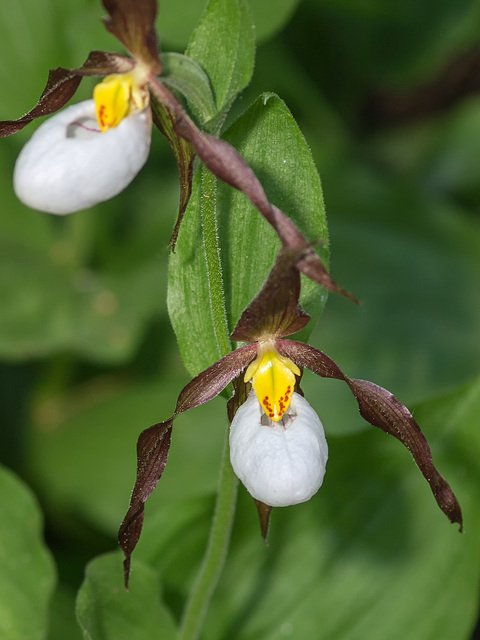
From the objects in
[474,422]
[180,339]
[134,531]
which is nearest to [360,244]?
[474,422]

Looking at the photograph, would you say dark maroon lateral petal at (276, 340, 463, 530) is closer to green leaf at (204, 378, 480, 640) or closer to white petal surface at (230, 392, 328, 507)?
white petal surface at (230, 392, 328, 507)

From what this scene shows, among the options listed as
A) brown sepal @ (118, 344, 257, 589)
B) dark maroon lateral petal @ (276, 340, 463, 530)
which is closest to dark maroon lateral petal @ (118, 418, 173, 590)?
brown sepal @ (118, 344, 257, 589)

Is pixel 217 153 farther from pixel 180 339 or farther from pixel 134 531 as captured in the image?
pixel 134 531

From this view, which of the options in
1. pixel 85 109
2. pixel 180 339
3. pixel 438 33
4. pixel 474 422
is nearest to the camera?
pixel 85 109

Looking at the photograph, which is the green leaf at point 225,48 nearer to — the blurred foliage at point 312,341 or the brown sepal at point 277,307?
the brown sepal at point 277,307

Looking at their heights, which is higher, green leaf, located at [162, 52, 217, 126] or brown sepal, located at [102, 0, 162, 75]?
brown sepal, located at [102, 0, 162, 75]

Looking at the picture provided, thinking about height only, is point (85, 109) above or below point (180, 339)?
above

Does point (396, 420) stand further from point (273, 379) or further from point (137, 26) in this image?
point (137, 26)
